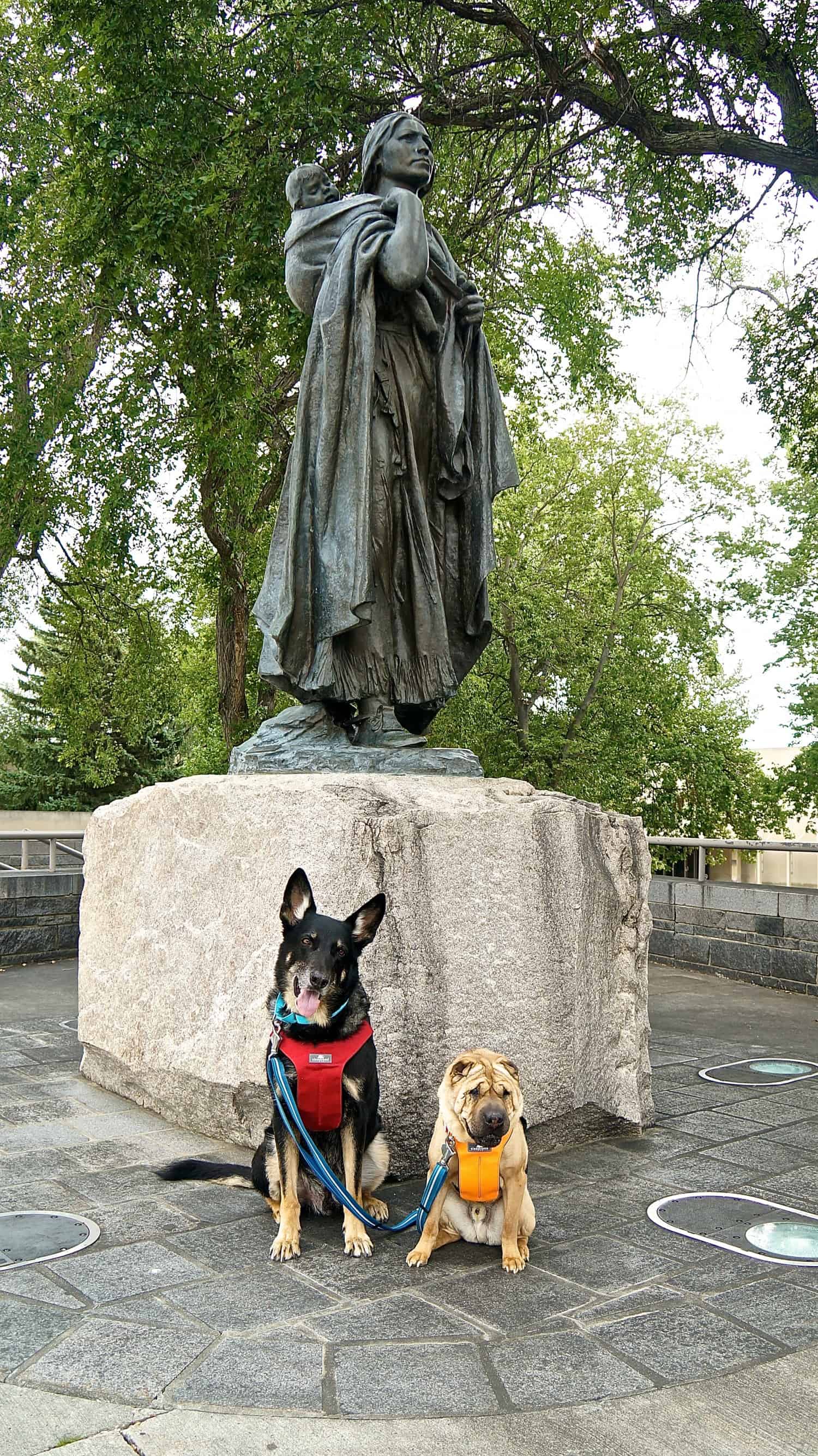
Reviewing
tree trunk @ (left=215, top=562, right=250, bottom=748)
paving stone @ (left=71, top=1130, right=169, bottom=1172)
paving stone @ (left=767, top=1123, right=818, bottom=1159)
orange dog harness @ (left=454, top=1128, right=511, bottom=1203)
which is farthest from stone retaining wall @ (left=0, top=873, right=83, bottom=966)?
orange dog harness @ (left=454, top=1128, right=511, bottom=1203)

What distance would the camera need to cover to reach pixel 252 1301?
3047mm

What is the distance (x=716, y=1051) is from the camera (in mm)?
6543

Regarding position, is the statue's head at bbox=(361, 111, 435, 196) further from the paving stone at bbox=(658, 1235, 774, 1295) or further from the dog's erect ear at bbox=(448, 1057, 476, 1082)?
the paving stone at bbox=(658, 1235, 774, 1295)

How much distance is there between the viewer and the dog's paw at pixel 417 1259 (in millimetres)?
3328

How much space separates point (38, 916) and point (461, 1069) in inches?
305

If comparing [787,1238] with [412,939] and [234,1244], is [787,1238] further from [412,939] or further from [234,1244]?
[234,1244]

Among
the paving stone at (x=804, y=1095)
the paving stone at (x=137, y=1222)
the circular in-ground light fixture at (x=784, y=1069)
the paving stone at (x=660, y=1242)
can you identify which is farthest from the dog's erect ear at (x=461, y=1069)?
the circular in-ground light fixture at (x=784, y=1069)

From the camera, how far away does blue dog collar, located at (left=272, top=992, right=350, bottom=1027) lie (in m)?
3.46

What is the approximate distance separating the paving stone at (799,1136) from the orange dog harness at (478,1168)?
179 cm

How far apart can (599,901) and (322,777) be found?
1219 mm

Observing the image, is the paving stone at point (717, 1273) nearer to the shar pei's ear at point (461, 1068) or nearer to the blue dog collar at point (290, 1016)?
the shar pei's ear at point (461, 1068)

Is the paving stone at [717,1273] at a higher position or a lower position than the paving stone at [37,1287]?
lower

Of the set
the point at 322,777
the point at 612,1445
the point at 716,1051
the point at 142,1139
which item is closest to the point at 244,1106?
the point at 142,1139

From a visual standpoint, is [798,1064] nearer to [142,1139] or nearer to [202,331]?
[142,1139]
